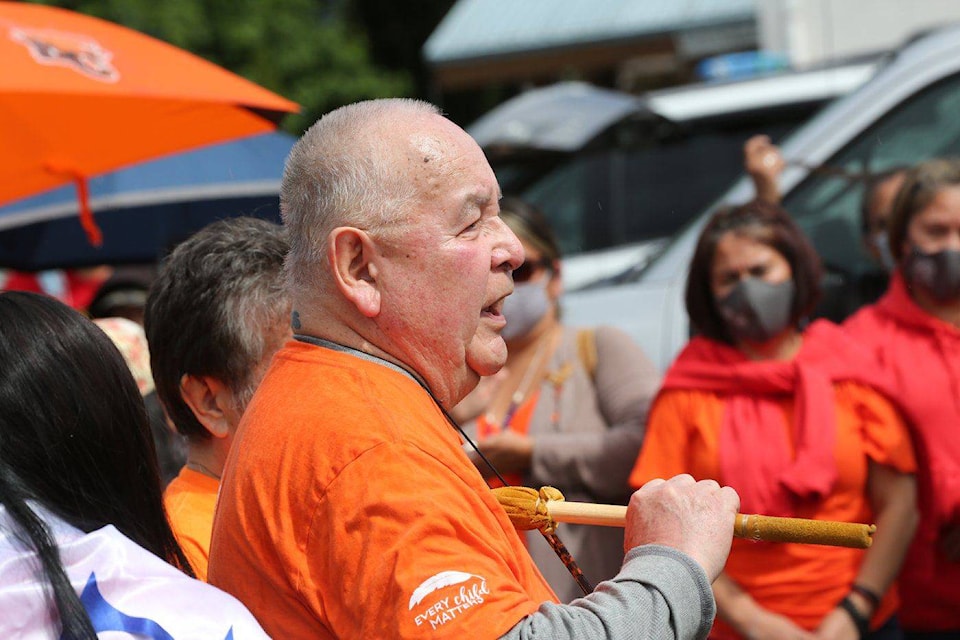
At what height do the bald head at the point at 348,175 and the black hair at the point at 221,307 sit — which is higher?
the bald head at the point at 348,175

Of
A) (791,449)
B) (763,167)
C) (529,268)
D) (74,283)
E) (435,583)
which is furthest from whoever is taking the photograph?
(74,283)

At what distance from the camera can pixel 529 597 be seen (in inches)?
67.9

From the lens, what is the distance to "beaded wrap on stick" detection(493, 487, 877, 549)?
1673mm

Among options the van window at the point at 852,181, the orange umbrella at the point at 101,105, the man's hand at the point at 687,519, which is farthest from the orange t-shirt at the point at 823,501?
the man's hand at the point at 687,519

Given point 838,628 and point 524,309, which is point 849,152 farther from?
point 838,628

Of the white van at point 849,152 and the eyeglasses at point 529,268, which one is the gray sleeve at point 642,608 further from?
the white van at point 849,152

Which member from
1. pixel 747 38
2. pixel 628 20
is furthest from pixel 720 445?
pixel 628 20

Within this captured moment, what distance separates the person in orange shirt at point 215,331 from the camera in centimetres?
256

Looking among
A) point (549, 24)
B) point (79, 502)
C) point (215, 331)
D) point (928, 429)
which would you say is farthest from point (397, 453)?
point (549, 24)

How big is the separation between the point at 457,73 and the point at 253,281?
10124 mm

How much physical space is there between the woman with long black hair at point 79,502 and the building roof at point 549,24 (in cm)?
969

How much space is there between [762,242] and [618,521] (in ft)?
7.16

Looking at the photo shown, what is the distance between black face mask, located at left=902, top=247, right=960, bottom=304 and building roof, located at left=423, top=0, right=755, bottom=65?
7631mm

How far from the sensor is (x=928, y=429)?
359cm
